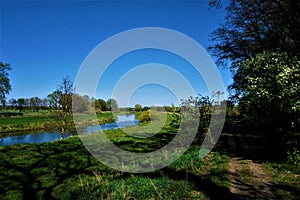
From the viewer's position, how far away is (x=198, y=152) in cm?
1045

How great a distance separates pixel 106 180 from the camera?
7031 millimetres

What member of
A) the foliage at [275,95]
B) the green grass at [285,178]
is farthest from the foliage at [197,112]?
the green grass at [285,178]

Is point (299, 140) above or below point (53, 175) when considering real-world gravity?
above

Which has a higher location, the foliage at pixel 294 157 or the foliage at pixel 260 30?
the foliage at pixel 260 30

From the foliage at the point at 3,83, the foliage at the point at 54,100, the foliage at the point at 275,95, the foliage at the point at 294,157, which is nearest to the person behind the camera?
the foliage at the point at 294,157

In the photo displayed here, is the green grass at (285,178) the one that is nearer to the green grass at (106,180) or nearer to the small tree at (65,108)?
the green grass at (106,180)

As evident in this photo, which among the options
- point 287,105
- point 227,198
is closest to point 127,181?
point 227,198

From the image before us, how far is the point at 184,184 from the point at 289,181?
11.5 ft

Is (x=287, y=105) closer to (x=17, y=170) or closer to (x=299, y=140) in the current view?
(x=299, y=140)

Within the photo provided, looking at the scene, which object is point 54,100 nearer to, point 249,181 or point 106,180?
point 106,180

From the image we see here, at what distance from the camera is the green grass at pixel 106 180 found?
5906 mm

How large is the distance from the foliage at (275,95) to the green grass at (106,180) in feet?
8.69

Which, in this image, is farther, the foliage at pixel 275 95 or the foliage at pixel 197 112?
the foliage at pixel 197 112

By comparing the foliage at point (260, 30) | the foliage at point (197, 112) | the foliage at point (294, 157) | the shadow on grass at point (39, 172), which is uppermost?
the foliage at point (260, 30)
